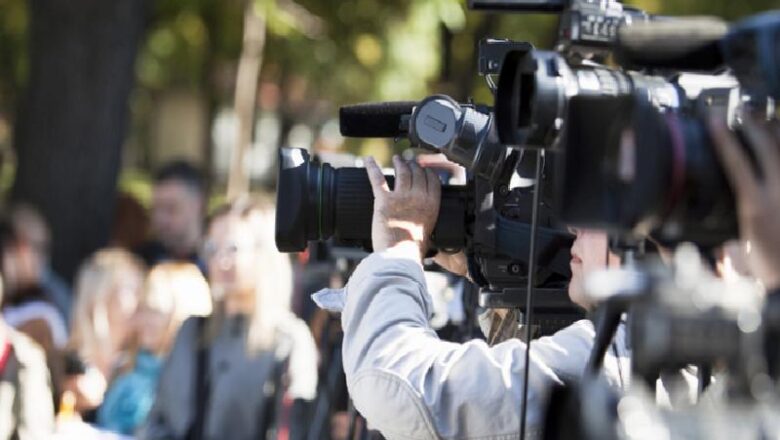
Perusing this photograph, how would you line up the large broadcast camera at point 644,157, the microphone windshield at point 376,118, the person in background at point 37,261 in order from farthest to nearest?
the person in background at point 37,261 < the microphone windshield at point 376,118 < the large broadcast camera at point 644,157

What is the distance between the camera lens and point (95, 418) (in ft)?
24.2

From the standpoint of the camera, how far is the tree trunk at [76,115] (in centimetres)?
1177

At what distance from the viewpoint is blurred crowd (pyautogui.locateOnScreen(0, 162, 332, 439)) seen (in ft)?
21.0

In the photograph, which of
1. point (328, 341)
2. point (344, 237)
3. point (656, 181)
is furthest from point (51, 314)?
point (656, 181)

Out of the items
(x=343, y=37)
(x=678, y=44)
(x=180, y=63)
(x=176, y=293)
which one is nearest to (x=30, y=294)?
(x=176, y=293)

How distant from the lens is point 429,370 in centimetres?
350

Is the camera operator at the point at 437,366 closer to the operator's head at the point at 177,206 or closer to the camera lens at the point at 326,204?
the camera lens at the point at 326,204

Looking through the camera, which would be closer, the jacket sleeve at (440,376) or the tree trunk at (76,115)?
the jacket sleeve at (440,376)

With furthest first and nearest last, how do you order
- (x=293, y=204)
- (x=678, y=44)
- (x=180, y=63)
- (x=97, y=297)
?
(x=180, y=63) → (x=97, y=297) → (x=293, y=204) → (x=678, y=44)

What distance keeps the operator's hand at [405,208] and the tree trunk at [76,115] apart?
8.18 metres

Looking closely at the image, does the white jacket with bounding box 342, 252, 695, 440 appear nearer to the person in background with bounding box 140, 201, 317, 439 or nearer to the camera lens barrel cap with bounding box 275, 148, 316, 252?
the camera lens barrel cap with bounding box 275, 148, 316, 252

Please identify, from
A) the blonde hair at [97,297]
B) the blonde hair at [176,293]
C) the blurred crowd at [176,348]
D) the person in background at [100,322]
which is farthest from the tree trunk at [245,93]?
the blonde hair at [176,293]

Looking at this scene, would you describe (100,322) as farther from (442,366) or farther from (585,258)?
(585,258)

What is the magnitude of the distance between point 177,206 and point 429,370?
650cm
